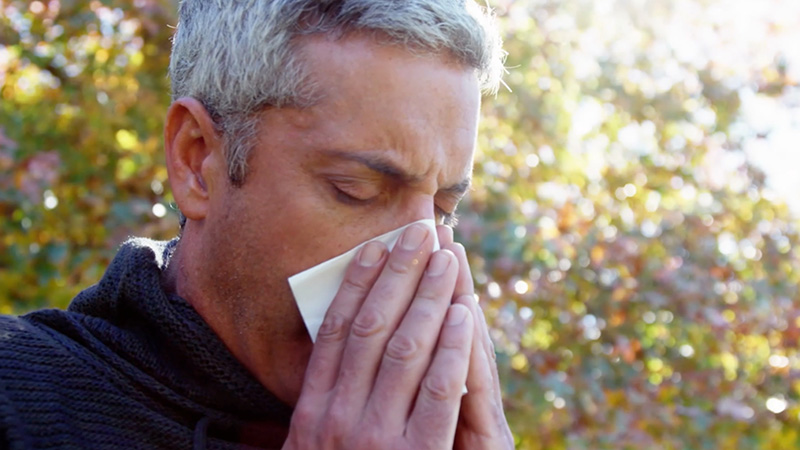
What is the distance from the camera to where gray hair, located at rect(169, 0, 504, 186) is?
1.81 m

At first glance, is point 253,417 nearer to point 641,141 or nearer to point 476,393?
point 476,393

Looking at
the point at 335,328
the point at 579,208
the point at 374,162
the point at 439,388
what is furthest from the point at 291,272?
the point at 579,208

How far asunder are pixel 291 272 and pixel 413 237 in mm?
255

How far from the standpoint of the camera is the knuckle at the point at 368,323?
5.37 feet

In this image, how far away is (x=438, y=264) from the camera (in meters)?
1.70

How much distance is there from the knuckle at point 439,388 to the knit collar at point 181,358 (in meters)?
0.38

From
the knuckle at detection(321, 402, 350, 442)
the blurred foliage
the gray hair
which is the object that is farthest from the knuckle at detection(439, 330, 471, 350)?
the blurred foliage

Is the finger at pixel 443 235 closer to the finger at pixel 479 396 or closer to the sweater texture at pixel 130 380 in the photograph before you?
the finger at pixel 479 396

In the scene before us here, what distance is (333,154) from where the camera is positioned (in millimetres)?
1754

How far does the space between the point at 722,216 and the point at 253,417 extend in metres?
3.37

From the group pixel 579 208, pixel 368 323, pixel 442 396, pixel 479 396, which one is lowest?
pixel 579 208

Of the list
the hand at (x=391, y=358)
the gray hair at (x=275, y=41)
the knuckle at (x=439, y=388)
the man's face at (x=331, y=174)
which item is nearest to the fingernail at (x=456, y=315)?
the hand at (x=391, y=358)

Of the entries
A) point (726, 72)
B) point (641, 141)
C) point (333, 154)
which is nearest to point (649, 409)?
point (641, 141)

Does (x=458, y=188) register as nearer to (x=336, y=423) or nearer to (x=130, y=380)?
(x=336, y=423)
